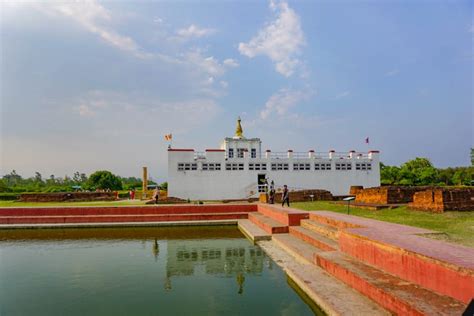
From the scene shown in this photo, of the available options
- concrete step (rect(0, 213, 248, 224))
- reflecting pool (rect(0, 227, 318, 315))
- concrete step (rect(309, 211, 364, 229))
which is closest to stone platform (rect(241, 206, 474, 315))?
concrete step (rect(309, 211, 364, 229))

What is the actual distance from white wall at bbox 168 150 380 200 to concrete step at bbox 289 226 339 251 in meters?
17.4

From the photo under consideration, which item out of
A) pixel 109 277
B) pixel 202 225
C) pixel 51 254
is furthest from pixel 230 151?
pixel 109 277

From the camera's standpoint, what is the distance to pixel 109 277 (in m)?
6.74

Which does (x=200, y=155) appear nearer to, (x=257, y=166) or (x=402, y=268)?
(x=257, y=166)

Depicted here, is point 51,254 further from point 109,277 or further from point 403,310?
point 403,310

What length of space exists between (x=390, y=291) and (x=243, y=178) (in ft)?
78.4

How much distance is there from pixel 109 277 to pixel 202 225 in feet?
25.2

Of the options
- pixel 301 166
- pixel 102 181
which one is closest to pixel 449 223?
pixel 301 166

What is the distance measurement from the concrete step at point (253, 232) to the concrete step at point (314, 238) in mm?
848

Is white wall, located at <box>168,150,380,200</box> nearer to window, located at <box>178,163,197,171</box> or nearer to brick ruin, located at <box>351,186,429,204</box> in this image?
window, located at <box>178,163,197,171</box>

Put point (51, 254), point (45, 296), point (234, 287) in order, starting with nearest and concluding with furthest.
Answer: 1. point (45, 296)
2. point (234, 287)
3. point (51, 254)

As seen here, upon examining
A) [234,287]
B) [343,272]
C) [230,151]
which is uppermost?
[230,151]

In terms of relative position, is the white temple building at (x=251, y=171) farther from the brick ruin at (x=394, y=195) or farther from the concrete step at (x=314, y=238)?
the concrete step at (x=314, y=238)

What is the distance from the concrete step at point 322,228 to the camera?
800 centimetres
